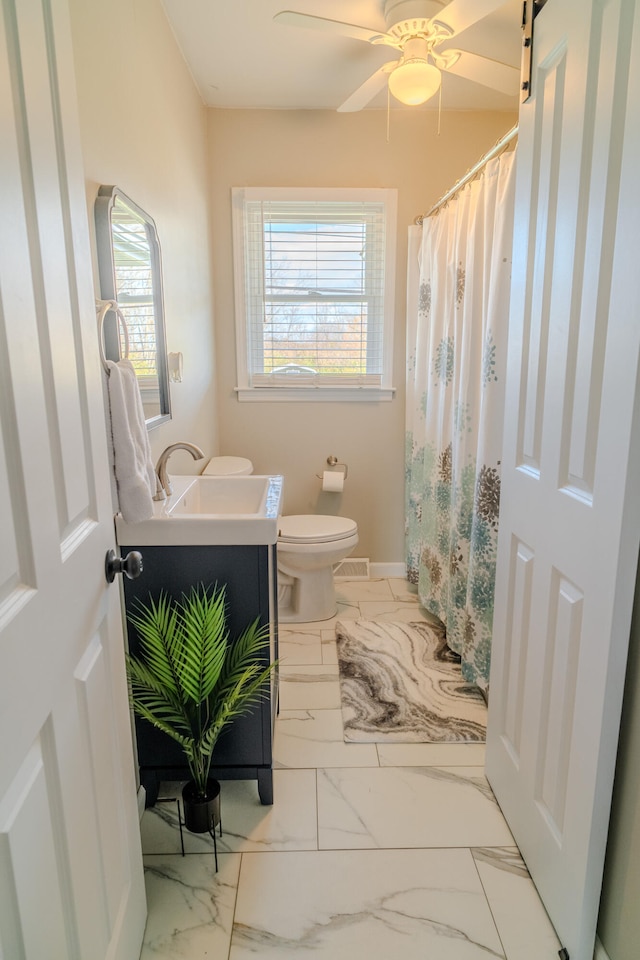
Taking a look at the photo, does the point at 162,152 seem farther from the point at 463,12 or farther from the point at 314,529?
the point at 314,529

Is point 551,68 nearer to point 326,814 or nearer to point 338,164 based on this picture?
point 338,164

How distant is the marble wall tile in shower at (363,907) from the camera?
1.26 metres

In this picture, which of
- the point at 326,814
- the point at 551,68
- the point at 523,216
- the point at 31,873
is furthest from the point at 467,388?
the point at 31,873

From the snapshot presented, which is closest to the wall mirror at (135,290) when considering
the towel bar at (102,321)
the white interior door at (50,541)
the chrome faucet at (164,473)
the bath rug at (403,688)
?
the towel bar at (102,321)

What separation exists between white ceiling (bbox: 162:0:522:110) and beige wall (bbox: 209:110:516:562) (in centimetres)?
9

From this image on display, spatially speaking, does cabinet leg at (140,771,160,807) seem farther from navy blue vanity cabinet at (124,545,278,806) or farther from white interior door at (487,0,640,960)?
white interior door at (487,0,640,960)

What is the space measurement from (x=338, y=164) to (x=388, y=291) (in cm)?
70

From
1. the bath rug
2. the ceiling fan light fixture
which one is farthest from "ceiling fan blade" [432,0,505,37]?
the bath rug

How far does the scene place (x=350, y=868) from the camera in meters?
1.46

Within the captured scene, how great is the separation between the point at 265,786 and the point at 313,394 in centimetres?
206

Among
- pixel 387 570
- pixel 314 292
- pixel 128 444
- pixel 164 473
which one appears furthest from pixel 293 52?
pixel 387 570

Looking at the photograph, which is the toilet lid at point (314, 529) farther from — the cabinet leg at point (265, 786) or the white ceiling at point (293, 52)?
the white ceiling at point (293, 52)

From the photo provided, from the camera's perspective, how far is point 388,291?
307 cm

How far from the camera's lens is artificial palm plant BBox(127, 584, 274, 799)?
138cm
